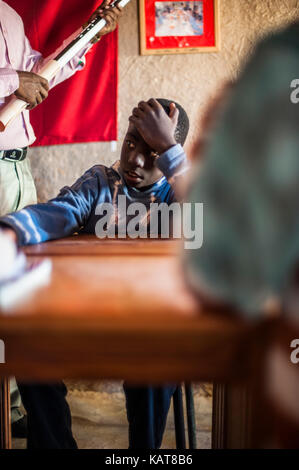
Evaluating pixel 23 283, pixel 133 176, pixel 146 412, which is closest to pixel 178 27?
pixel 133 176

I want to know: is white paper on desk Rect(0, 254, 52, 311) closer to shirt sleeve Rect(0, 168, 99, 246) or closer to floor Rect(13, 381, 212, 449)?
shirt sleeve Rect(0, 168, 99, 246)

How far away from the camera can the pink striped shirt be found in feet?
5.12

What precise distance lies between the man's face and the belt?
71cm

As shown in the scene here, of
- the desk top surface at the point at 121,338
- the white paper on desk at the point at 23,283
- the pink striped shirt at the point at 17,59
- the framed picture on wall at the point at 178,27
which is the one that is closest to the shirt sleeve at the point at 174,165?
the white paper on desk at the point at 23,283

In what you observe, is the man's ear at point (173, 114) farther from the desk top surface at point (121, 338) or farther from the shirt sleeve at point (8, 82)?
the desk top surface at point (121, 338)

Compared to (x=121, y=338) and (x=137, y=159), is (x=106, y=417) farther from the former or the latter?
(x=121, y=338)

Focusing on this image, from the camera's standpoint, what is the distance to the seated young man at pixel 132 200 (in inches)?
35.9

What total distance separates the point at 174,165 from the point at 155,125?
5.7 inches

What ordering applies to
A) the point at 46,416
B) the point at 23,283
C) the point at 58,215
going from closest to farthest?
1. the point at 23,283
2. the point at 58,215
3. the point at 46,416

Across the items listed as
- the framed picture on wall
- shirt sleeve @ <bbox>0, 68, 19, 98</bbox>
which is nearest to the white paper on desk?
shirt sleeve @ <bbox>0, 68, 19, 98</bbox>

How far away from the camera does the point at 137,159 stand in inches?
40.7

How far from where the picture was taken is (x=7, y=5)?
5.66 feet
